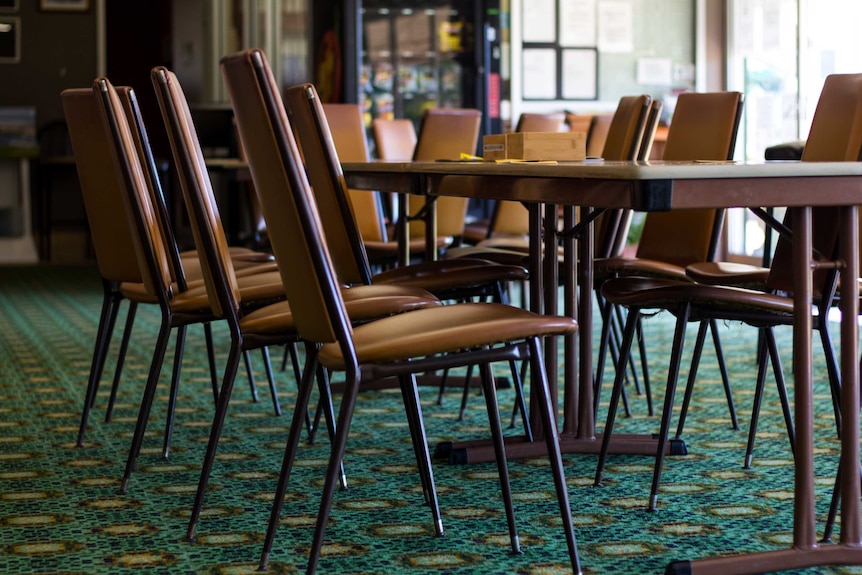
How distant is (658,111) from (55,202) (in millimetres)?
7672

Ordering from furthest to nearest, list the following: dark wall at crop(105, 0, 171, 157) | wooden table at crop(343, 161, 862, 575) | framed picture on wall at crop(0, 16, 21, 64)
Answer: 1. dark wall at crop(105, 0, 171, 157)
2. framed picture on wall at crop(0, 16, 21, 64)
3. wooden table at crop(343, 161, 862, 575)

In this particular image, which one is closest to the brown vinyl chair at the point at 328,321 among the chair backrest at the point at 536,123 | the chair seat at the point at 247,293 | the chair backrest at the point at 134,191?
the chair seat at the point at 247,293

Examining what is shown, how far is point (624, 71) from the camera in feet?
27.8

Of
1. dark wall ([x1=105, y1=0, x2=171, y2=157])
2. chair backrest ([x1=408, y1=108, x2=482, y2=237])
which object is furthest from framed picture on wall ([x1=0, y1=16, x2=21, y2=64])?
chair backrest ([x1=408, y1=108, x2=482, y2=237])

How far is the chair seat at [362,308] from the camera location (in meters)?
Result: 2.33

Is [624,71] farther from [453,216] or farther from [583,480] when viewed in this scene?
[583,480]

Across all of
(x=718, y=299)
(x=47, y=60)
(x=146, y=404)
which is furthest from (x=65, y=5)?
(x=718, y=299)

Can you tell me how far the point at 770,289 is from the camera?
2.79 metres

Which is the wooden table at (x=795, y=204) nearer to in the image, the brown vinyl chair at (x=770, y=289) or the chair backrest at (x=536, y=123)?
the brown vinyl chair at (x=770, y=289)

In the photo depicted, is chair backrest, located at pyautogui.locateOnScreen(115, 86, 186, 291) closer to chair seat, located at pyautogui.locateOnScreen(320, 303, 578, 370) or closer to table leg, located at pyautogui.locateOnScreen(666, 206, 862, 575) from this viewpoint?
chair seat, located at pyautogui.locateOnScreen(320, 303, 578, 370)

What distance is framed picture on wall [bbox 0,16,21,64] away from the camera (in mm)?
9930

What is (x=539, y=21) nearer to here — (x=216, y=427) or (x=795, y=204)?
(x=216, y=427)

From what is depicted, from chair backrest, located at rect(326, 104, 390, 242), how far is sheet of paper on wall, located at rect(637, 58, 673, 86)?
14.0 feet

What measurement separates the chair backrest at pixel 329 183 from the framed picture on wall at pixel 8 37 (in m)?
7.71
